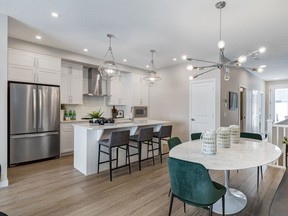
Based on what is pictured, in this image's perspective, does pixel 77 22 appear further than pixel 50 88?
No

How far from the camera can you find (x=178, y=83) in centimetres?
572

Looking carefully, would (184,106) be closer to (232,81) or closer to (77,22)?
(232,81)

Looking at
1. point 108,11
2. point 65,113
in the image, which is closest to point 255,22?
point 108,11

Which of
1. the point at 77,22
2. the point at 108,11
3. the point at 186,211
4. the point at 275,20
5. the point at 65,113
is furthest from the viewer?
the point at 65,113

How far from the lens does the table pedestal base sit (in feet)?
7.18

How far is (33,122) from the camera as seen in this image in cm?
386

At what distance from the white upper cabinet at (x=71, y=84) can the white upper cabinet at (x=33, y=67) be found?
308 millimetres

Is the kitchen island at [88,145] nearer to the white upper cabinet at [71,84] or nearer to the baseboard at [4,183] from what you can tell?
the baseboard at [4,183]

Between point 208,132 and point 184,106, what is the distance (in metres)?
3.62

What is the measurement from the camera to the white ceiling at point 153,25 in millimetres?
2445

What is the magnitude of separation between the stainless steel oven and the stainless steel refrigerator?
2.60m

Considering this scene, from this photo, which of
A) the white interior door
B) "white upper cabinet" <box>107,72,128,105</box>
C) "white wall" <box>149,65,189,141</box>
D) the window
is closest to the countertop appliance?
"white wall" <box>149,65,189,141</box>

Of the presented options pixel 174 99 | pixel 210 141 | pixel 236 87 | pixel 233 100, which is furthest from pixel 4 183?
pixel 236 87

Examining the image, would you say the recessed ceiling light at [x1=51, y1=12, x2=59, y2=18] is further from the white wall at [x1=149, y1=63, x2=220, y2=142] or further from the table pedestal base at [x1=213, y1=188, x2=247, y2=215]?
the white wall at [x1=149, y1=63, x2=220, y2=142]
